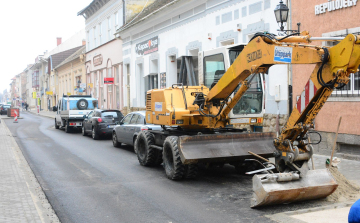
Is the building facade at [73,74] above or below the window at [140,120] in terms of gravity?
above

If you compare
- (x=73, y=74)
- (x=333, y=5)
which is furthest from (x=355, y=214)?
(x=73, y=74)

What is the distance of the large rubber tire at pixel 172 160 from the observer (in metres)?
8.96

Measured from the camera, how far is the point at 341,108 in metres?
12.1

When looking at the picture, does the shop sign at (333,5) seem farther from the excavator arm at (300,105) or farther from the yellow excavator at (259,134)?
the excavator arm at (300,105)

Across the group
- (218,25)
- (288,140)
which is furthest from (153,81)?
(288,140)

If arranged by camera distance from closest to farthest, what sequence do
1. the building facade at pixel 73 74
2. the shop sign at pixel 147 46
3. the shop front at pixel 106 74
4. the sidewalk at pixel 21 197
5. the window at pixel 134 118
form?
the sidewalk at pixel 21 197 < the window at pixel 134 118 < the shop sign at pixel 147 46 < the shop front at pixel 106 74 < the building facade at pixel 73 74

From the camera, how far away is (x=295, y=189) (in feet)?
22.0

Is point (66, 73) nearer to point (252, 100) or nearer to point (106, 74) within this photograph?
point (106, 74)

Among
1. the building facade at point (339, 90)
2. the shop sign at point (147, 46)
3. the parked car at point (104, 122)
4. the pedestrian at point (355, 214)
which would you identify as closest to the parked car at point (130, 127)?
the parked car at point (104, 122)

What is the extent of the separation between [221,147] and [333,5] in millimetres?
6307

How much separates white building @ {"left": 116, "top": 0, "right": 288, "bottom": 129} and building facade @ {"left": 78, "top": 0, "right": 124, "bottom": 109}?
2.39 metres

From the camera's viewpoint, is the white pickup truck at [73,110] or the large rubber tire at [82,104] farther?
the large rubber tire at [82,104]

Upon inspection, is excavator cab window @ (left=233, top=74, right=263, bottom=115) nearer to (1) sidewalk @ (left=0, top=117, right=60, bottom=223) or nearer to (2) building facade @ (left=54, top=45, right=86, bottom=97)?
(1) sidewalk @ (left=0, top=117, right=60, bottom=223)

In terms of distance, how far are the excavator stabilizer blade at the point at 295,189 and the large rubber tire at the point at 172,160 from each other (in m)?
2.46
